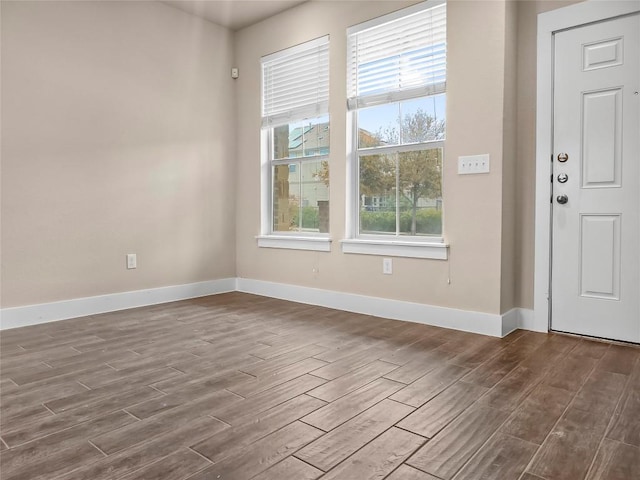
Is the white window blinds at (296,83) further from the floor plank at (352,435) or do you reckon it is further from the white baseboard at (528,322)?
the floor plank at (352,435)

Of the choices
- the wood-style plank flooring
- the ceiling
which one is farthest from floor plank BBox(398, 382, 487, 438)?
the ceiling

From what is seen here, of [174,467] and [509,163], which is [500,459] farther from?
[509,163]

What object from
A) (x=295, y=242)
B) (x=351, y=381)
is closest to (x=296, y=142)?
(x=295, y=242)

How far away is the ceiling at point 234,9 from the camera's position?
3994 mm

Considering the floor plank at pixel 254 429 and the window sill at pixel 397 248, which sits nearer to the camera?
the floor plank at pixel 254 429

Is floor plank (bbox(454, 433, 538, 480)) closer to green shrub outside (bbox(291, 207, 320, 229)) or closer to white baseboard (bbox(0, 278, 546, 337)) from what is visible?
white baseboard (bbox(0, 278, 546, 337))

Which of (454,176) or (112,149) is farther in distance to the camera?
(112,149)

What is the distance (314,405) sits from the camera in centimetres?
189

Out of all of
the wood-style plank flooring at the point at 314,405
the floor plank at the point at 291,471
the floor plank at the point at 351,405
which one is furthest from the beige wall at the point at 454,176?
the floor plank at the point at 291,471

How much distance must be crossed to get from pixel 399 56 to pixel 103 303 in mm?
3100

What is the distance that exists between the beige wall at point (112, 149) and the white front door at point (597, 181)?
308 cm

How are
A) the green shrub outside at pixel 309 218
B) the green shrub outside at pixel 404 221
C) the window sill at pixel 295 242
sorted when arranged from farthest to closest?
the green shrub outside at pixel 309 218 → the window sill at pixel 295 242 → the green shrub outside at pixel 404 221

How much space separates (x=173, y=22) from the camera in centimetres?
410

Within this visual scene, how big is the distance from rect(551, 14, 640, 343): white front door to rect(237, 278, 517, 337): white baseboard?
47 cm
